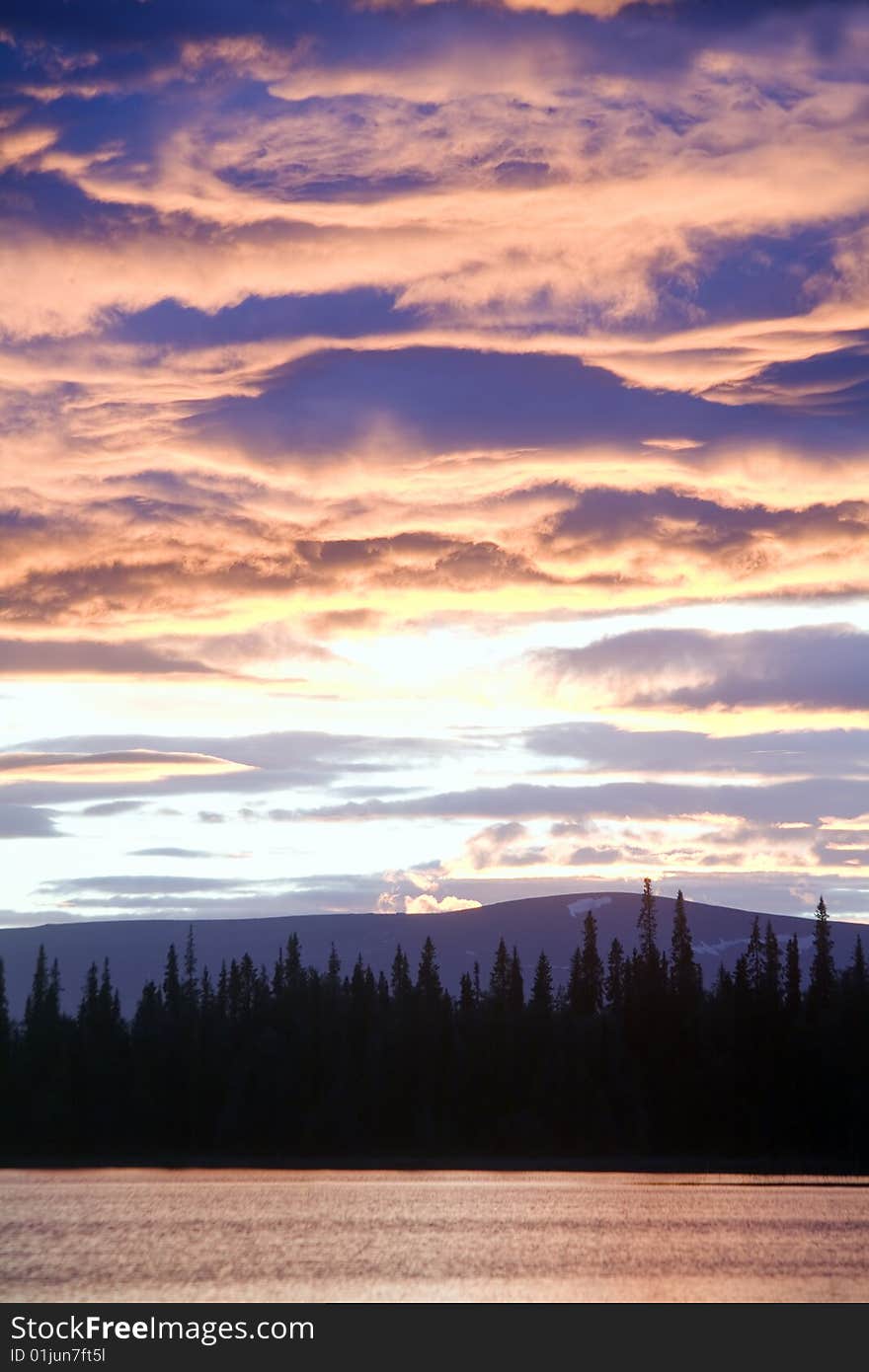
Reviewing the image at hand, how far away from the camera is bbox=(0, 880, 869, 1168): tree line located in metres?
179

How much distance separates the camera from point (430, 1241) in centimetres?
9350

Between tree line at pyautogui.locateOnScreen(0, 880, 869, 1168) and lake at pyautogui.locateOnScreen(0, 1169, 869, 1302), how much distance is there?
29.3 meters

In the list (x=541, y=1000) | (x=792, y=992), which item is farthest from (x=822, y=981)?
(x=541, y=1000)

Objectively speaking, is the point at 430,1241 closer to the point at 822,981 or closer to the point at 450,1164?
the point at 450,1164

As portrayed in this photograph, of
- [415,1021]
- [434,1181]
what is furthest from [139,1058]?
[434,1181]

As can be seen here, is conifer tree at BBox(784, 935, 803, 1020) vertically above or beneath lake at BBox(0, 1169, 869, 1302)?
above

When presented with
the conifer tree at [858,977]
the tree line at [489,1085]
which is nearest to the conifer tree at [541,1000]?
the tree line at [489,1085]

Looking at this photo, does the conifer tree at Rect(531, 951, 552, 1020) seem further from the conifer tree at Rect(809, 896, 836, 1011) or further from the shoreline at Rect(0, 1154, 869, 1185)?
the conifer tree at Rect(809, 896, 836, 1011)

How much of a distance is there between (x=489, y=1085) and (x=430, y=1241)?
89182mm

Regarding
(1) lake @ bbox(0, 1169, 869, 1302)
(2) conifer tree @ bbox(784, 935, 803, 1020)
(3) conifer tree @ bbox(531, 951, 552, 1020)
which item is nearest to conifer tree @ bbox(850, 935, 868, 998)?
(2) conifer tree @ bbox(784, 935, 803, 1020)

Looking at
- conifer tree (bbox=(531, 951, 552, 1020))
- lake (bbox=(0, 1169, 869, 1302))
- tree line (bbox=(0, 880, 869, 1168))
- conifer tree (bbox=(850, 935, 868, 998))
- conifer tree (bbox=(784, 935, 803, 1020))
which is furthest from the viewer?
conifer tree (bbox=(531, 951, 552, 1020))

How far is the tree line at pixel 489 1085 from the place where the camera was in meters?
179

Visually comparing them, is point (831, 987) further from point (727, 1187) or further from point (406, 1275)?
point (406, 1275)

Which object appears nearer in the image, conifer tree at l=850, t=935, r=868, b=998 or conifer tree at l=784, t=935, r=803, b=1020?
conifer tree at l=850, t=935, r=868, b=998
